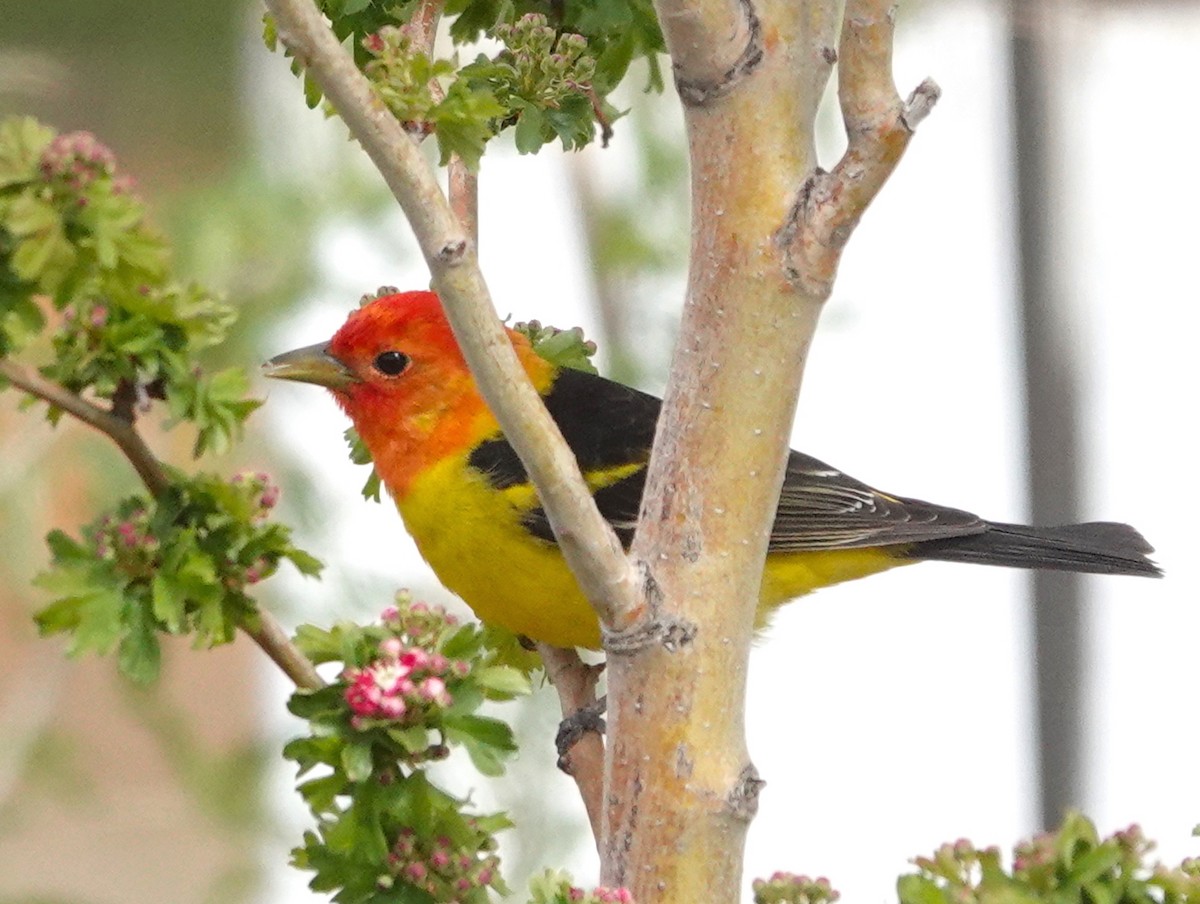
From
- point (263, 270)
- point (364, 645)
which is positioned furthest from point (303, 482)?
point (364, 645)

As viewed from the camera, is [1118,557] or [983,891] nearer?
[983,891]

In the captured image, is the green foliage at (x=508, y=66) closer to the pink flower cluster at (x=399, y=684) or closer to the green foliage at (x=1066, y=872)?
the pink flower cluster at (x=399, y=684)

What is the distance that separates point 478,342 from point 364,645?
0.26 metres

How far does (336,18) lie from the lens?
1677 mm

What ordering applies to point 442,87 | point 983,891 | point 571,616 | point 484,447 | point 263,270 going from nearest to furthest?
point 983,891 < point 442,87 < point 571,616 < point 484,447 < point 263,270

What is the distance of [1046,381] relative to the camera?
11.1 ft

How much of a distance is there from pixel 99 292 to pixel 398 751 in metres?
0.41

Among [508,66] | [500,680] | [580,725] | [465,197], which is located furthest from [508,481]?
[500,680]

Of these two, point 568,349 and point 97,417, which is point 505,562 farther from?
point 97,417

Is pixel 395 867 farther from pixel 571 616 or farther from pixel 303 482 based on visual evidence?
pixel 303 482

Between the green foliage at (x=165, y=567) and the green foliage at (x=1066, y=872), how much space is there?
22.6 inches

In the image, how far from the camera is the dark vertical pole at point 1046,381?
338cm

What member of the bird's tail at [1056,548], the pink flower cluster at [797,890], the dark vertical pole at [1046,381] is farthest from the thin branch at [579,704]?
the dark vertical pole at [1046,381]

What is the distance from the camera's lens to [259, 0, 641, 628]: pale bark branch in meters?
1.13
